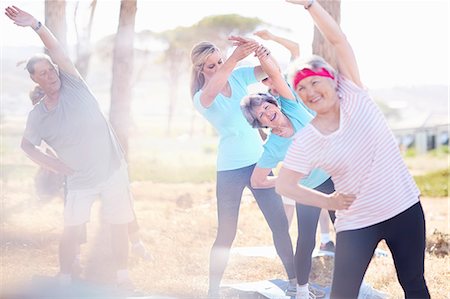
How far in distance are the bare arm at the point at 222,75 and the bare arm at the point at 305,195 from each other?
0.89 metres

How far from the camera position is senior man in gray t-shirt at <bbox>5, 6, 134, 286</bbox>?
156 inches

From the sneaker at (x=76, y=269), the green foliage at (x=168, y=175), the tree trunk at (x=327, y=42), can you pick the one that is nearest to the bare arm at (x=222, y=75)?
the sneaker at (x=76, y=269)

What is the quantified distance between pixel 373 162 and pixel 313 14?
0.64 meters

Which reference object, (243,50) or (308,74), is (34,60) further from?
(308,74)

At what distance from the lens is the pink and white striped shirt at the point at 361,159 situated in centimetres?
255

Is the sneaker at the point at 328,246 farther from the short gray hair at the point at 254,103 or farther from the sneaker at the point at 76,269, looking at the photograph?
the short gray hair at the point at 254,103

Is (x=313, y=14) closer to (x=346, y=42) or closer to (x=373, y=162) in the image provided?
(x=346, y=42)

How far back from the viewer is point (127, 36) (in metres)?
6.93

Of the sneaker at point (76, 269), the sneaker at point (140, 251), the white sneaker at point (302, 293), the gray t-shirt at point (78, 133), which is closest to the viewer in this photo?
the white sneaker at point (302, 293)

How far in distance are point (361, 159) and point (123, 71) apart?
15.9ft

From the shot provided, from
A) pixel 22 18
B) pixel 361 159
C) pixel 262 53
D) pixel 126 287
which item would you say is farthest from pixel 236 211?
pixel 22 18

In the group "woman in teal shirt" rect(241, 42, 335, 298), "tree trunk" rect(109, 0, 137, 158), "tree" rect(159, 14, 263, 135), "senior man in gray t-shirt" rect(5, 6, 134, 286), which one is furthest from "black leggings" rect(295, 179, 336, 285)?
"tree" rect(159, 14, 263, 135)

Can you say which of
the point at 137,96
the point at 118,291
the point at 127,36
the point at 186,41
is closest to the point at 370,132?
the point at 118,291

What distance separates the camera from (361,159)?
2564 millimetres
